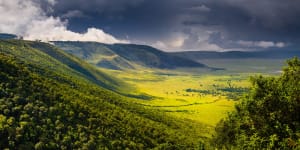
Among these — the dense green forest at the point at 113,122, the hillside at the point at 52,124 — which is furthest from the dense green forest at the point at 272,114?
the hillside at the point at 52,124

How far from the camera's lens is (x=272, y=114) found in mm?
39031

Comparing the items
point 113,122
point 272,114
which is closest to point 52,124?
point 113,122

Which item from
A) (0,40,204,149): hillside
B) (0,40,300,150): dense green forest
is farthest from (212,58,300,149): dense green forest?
(0,40,204,149): hillside

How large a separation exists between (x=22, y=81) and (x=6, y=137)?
40.7 metres

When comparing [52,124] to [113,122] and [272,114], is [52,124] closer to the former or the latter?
[113,122]

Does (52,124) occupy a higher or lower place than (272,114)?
lower

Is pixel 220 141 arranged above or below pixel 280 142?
below

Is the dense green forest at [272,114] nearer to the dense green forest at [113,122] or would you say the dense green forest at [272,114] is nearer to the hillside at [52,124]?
the dense green forest at [113,122]

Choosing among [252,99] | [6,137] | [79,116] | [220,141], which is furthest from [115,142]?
[252,99]

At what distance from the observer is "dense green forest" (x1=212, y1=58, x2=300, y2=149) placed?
1443 inches

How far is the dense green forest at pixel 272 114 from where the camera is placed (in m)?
36.7

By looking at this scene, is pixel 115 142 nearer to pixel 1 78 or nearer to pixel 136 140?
pixel 136 140

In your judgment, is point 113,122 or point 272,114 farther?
point 113,122

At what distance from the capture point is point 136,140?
128 metres
